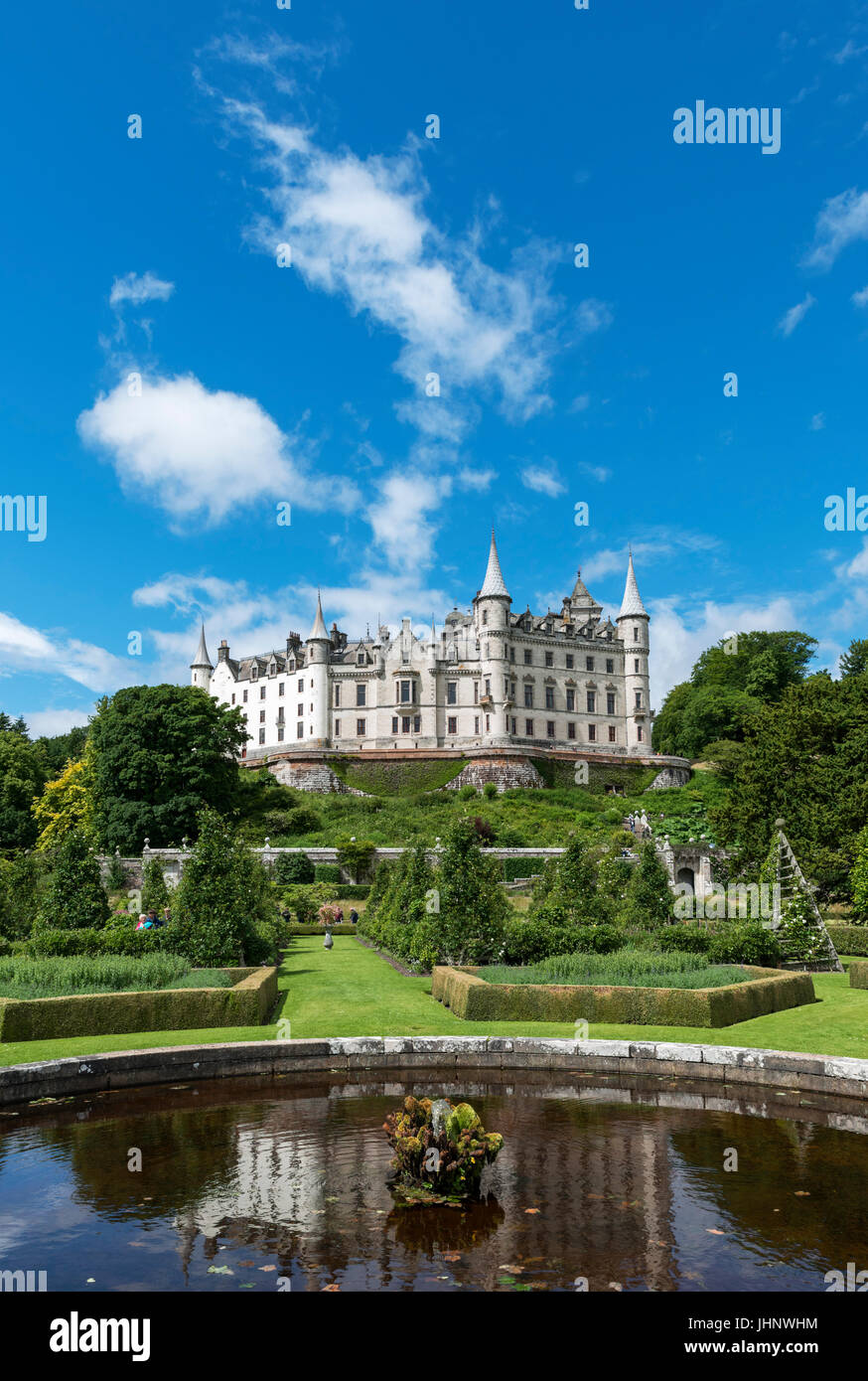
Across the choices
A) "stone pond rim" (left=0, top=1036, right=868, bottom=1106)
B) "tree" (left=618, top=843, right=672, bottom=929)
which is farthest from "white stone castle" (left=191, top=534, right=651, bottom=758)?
"stone pond rim" (left=0, top=1036, right=868, bottom=1106)

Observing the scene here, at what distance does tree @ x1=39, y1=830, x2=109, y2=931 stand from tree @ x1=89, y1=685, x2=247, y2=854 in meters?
26.9

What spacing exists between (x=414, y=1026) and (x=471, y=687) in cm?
6216

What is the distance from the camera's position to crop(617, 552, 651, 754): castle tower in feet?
266

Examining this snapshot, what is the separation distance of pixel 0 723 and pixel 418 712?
35.3m

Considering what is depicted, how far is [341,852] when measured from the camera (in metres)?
47.0

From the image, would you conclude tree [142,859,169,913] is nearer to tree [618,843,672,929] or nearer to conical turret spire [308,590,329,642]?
tree [618,843,672,929]

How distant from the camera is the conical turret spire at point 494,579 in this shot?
7619 cm

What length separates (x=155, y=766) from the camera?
49000 millimetres

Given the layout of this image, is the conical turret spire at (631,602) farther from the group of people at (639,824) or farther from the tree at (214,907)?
the tree at (214,907)

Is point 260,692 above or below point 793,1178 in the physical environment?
above

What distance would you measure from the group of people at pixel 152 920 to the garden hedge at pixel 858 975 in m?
14.2

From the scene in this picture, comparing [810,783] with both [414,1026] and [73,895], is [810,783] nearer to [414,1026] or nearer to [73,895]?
[414,1026]
